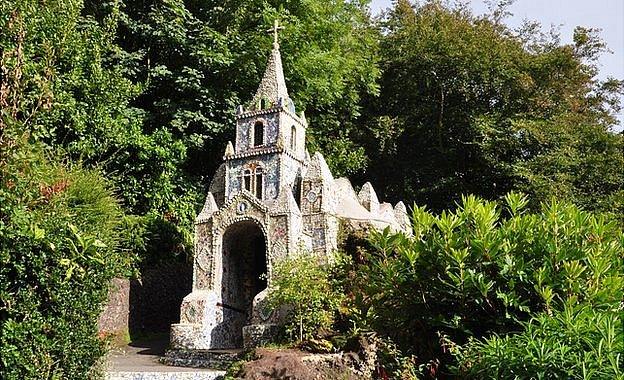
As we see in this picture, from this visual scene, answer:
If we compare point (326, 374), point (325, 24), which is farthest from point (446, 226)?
point (325, 24)

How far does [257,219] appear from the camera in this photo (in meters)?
14.3

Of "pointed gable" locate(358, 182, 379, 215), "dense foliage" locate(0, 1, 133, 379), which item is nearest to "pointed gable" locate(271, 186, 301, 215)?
"pointed gable" locate(358, 182, 379, 215)

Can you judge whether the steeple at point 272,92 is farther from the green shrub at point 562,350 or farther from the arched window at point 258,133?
the green shrub at point 562,350

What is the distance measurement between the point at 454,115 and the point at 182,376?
58.0ft

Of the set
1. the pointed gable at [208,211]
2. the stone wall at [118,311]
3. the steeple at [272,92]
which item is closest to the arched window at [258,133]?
the steeple at [272,92]

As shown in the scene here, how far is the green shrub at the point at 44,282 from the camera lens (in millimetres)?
7496

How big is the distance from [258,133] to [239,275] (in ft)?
12.1

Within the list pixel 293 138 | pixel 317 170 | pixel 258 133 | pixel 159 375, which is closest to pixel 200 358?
pixel 159 375

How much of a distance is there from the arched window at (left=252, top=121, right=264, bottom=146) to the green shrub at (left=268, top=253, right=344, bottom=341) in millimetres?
3901

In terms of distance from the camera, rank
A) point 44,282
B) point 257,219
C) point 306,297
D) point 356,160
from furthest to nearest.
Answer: point 356,160
point 257,219
point 306,297
point 44,282

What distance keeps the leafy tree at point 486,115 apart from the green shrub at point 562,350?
16129 millimetres

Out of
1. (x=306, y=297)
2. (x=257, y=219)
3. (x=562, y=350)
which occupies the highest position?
(x=257, y=219)

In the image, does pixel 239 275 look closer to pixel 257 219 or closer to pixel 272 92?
pixel 257 219

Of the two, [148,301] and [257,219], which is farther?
[148,301]
